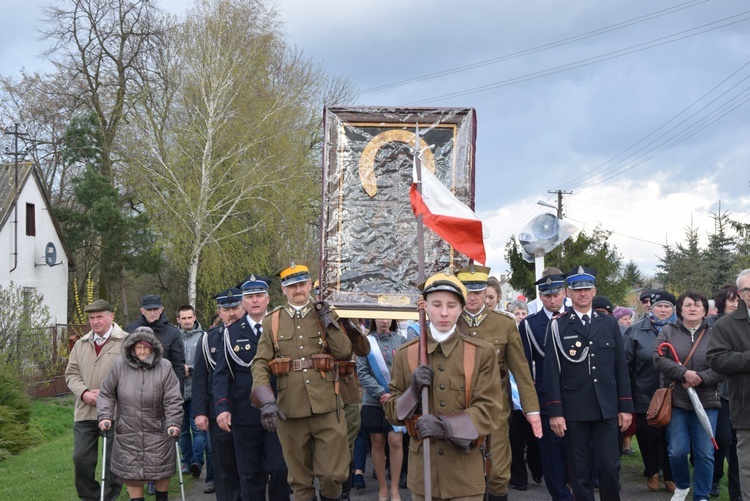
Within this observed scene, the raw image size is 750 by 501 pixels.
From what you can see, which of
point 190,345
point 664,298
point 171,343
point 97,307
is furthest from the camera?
point 190,345

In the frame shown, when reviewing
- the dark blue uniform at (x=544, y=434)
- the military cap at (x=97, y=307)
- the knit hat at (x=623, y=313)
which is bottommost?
the dark blue uniform at (x=544, y=434)

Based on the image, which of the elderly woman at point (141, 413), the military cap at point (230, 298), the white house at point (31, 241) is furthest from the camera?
the white house at point (31, 241)

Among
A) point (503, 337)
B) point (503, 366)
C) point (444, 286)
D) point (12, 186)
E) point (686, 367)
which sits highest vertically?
point (12, 186)

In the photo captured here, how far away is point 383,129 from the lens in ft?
27.8

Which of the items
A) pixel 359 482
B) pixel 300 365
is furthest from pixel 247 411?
pixel 359 482

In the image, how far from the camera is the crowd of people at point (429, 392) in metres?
5.32

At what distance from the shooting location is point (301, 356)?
714cm

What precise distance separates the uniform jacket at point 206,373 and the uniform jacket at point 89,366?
0.91 metres

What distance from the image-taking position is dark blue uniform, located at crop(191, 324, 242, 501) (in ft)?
26.3

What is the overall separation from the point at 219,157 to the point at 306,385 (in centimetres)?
2726

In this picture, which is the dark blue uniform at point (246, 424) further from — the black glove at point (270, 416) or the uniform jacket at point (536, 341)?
the uniform jacket at point (536, 341)

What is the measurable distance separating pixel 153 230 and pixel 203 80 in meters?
6.24

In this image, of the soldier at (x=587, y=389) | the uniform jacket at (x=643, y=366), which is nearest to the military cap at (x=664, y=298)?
the uniform jacket at (x=643, y=366)

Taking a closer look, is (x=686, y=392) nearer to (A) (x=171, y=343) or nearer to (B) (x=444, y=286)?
(B) (x=444, y=286)
